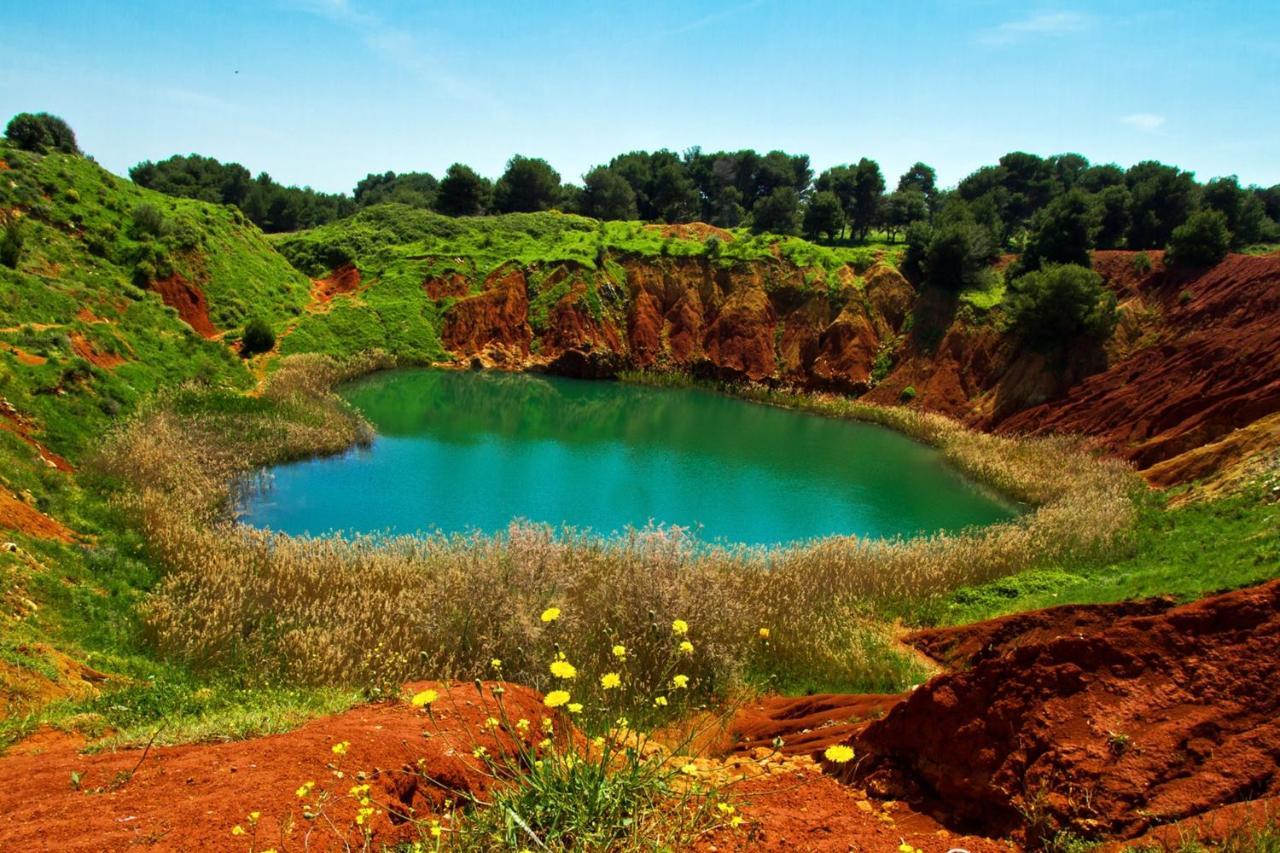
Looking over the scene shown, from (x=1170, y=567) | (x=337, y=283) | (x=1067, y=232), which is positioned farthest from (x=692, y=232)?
(x=1170, y=567)

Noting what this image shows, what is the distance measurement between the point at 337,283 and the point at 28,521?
137 feet

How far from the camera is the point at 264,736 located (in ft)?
22.3

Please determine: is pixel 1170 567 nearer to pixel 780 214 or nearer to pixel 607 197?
pixel 780 214

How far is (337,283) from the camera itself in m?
51.8

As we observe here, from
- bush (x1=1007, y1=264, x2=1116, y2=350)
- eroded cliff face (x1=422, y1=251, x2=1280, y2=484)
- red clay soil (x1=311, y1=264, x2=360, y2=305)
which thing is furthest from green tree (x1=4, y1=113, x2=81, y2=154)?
bush (x1=1007, y1=264, x2=1116, y2=350)

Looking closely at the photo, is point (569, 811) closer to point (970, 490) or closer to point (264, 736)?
Result: point (264, 736)

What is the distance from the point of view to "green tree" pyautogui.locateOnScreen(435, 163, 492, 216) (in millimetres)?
70875

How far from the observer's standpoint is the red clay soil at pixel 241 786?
4676 mm

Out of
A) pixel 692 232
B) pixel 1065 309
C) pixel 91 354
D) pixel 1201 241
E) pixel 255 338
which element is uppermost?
pixel 692 232

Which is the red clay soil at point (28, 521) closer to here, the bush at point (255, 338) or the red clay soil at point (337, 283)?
the bush at point (255, 338)

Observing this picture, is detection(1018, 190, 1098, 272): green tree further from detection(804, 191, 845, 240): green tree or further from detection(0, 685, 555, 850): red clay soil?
detection(0, 685, 555, 850): red clay soil

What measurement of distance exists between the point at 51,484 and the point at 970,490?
2701 cm

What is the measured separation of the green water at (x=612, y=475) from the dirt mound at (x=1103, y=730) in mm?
11519

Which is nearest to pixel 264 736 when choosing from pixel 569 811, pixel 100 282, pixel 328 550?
pixel 569 811
